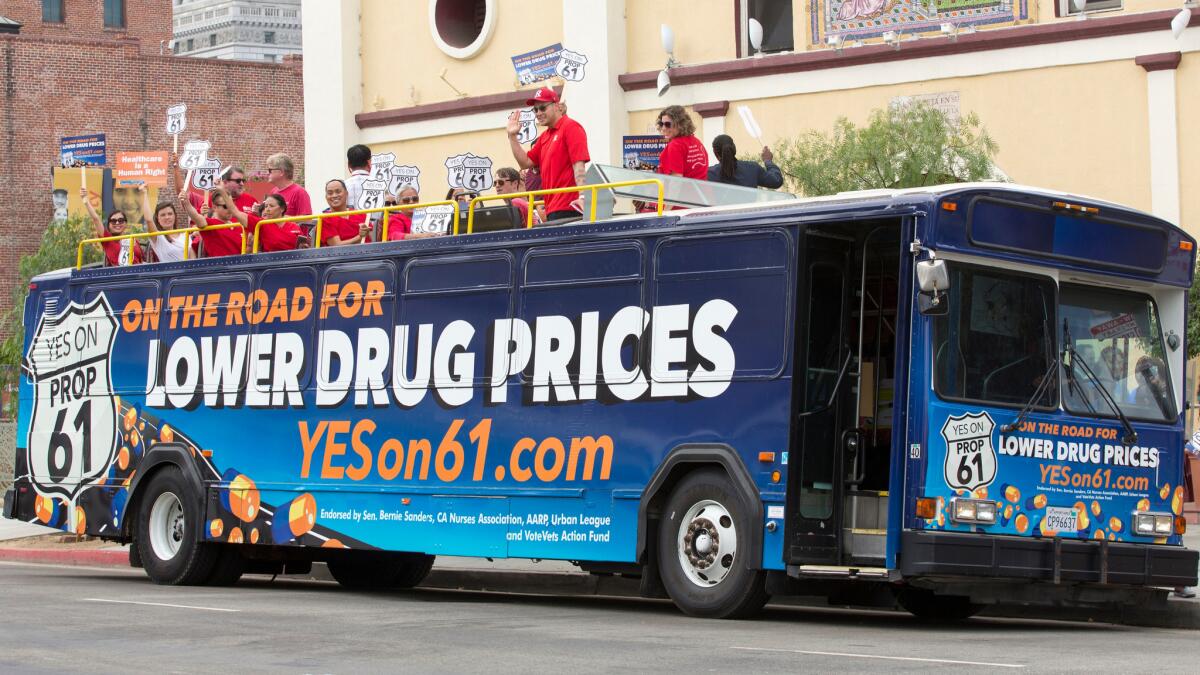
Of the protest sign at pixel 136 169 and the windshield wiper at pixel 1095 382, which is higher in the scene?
the protest sign at pixel 136 169

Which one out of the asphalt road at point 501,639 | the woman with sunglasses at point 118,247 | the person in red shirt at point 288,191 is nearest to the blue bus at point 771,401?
the asphalt road at point 501,639

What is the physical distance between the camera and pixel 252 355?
17406 millimetres

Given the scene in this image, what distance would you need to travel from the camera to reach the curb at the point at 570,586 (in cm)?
1419

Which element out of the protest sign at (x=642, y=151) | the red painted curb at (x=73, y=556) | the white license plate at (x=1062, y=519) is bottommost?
the red painted curb at (x=73, y=556)

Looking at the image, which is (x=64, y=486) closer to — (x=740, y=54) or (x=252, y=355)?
(x=252, y=355)

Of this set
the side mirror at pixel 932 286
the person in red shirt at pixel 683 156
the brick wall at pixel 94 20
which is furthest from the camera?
the brick wall at pixel 94 20

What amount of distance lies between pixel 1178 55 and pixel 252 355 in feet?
39.0

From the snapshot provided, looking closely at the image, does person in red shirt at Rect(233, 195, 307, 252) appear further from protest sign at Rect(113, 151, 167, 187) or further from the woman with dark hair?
protest sign at Rect(113, 151, 167, 187)

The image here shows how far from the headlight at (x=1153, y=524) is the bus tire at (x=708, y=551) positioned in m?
2.59

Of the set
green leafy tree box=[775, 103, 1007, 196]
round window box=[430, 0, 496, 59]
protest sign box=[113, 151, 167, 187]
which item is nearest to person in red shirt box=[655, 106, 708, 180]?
green leafy tree box=[775, 103, 1007, 196]

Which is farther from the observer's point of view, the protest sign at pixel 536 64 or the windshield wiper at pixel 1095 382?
the protest sign at pixel 536 64

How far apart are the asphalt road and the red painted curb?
5.69 m

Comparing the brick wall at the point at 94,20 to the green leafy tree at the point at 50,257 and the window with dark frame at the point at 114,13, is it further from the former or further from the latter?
the green leafy tree at the point at 50,257

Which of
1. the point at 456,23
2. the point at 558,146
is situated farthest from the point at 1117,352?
the point at 456,23
